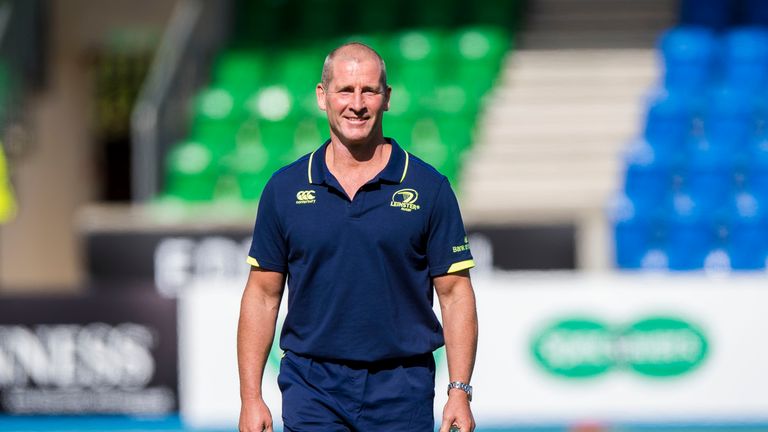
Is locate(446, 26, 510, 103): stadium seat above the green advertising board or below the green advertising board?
above

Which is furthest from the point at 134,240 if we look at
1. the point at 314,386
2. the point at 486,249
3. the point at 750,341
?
the point at 314,386

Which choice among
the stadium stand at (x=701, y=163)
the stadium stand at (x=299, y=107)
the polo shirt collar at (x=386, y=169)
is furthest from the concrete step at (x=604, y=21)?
the polo shirt collar at (x=386, y=169)

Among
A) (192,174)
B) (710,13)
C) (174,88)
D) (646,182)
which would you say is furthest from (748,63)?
(174,88)

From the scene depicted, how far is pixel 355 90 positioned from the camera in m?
3.74

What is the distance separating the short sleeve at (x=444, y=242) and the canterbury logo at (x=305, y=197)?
32 centimetres

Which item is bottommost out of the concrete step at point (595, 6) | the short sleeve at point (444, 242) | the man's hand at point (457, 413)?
the man's hand at point (457, 413)

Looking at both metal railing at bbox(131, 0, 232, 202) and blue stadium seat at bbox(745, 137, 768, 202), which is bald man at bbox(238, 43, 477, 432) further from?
metal railing at bbox(131, 0, 232, 202)

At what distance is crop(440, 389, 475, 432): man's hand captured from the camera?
12.3 feet

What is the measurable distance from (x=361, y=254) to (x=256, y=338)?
1.20 feet

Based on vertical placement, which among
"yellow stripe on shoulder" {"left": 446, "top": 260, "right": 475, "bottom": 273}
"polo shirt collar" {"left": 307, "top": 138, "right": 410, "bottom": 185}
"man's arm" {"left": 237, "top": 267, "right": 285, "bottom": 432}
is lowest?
"man's arm" {"left": 237, "top": 267, "right": 285, "bottom": 432}

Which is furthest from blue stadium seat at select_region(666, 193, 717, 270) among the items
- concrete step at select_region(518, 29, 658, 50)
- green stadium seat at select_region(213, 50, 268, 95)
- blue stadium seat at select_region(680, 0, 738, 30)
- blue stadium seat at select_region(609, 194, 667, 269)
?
green stadium seat at select_region(213, 50, 268, 95)

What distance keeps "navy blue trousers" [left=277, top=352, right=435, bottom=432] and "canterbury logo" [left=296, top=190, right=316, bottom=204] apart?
0.42 metres

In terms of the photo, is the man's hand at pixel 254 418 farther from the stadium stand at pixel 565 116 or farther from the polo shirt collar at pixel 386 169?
the stadium stand at pixel 565 116

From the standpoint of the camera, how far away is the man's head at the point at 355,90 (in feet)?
12.3
